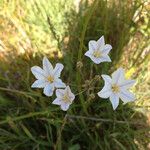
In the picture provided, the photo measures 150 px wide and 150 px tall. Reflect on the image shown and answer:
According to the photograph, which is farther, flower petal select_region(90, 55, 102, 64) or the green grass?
the green grass

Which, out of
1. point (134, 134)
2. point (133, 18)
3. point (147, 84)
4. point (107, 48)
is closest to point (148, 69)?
point (147, 84)

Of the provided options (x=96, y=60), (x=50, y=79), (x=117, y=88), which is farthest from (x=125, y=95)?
(x=50, y=79)

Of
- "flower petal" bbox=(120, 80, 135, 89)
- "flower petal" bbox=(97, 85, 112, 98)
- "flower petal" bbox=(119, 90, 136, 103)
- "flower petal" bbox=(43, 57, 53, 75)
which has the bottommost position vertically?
"flower petal" bbox=(119, 90, 136, 103)

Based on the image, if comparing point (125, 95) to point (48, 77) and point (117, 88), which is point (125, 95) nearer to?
point (117, 88)

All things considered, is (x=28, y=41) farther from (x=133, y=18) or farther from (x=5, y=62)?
(x=133, y=18)

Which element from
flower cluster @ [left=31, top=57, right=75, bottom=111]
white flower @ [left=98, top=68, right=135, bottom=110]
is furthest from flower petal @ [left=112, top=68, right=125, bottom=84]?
flower cluster @ [left=31, top=57, right=75, bottom=111]

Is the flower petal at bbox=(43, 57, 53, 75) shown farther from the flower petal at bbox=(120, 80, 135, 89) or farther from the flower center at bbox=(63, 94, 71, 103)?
the flower petal at bbox=(120, 80, 135, 89)

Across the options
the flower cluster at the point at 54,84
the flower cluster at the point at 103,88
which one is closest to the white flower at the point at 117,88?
the flower cluster at the point at 103,88
